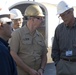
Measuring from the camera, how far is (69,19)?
4848mm

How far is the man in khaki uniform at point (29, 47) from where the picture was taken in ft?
15.3

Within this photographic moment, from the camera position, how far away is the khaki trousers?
4832mm

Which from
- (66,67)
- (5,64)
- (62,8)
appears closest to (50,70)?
(66,67)

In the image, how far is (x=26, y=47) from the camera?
471 cm

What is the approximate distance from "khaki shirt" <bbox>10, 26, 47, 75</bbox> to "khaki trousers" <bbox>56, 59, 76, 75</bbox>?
367 millimetres

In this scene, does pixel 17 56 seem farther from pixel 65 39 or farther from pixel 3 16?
pixel 3 16

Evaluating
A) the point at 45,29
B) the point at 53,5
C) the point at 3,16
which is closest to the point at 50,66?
the point at 45,29

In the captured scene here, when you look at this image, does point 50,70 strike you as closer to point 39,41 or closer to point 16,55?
point 39,41

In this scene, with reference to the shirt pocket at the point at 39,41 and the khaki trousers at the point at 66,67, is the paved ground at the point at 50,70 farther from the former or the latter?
the shirt pocket at the point at 39,41

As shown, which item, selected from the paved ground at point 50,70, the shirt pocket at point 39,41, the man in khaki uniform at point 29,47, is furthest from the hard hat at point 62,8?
the paved ground at point 50,70

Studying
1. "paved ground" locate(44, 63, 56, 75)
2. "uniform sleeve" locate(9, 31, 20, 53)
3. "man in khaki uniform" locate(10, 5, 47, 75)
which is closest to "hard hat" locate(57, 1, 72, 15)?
"man in khaki uniform" locate(10, 5, 47, 75)

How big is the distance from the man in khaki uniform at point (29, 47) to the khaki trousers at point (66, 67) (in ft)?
0.99

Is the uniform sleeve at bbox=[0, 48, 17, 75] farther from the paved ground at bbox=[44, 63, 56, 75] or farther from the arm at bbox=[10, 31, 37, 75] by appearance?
the paved ground at bbox=[44, 63, 56, 75]

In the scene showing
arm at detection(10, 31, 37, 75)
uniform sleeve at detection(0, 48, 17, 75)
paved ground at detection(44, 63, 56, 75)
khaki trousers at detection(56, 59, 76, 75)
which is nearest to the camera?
uniform sleeve at detection(0, 48, 17, 75)
